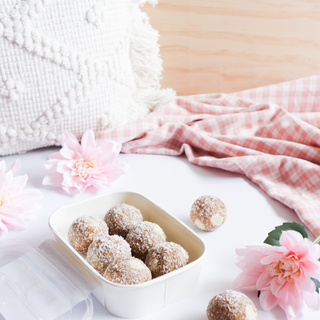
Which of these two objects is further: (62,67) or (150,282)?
(62,67)

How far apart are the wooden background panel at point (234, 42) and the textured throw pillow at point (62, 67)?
219 mm

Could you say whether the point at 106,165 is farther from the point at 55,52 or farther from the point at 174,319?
the point at 174,319

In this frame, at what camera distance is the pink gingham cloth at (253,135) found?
33.5 inches

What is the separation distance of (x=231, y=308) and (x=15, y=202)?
17.4 inches

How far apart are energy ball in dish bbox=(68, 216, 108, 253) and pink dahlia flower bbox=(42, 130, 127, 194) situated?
19 centimetres

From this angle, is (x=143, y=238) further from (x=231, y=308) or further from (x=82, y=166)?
(x=82, y=166)

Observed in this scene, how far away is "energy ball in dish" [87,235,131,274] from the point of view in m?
0.55

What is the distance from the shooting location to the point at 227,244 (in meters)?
0.67

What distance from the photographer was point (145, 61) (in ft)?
3.42

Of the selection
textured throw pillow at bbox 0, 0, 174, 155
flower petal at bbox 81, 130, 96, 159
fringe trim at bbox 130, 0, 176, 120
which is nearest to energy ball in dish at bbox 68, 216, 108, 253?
flower petal at bbox 81, 130, 96, 159

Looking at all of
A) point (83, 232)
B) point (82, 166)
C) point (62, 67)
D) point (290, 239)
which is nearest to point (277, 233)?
point (290, 239)

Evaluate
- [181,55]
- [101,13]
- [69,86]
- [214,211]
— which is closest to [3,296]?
[214,211]

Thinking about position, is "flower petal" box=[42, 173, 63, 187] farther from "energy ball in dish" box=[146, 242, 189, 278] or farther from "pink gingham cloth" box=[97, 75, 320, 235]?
"energy ball in dish" box=[146, 242, 189, 278]

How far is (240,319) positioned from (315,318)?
0.44 feet
